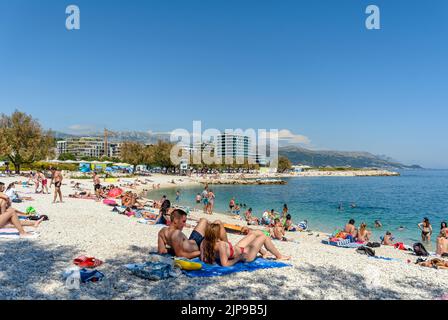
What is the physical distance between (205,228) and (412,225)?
22354 mm

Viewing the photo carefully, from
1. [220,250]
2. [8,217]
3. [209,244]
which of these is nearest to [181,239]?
[209,244]

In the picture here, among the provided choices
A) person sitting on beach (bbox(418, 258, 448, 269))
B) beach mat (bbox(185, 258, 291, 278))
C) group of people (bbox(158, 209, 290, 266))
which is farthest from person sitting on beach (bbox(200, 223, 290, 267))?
person sitting on beach (bbox(418, 258, 448, 269))

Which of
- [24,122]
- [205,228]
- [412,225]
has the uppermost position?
[24,122]

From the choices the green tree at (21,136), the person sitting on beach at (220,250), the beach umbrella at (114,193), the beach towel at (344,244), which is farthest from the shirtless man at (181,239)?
the green tree at (21,136)

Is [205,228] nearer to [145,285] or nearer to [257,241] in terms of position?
[257,241]

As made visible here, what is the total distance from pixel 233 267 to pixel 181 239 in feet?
4.32

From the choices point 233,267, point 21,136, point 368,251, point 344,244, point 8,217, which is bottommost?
point 344,244

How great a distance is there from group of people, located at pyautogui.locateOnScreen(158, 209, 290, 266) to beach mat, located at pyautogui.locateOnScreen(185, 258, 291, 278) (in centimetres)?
12

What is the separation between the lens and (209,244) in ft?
22.6

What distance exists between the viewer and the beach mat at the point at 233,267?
644cm

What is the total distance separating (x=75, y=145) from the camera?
199625 mm

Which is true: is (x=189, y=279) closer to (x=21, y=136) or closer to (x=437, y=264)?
(x=437, y=264)

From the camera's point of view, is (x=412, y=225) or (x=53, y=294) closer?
(x=53, y=294)
